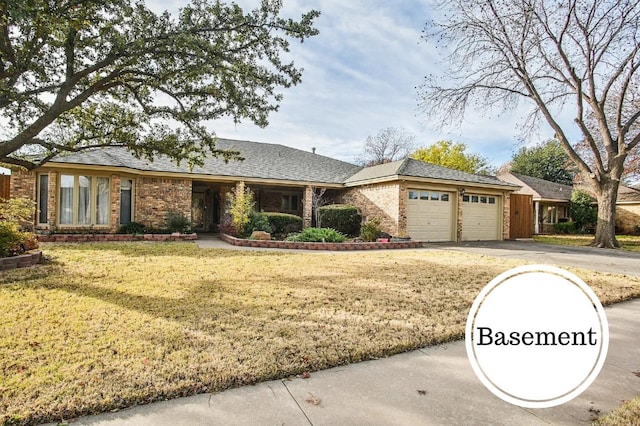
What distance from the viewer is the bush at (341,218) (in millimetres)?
15414

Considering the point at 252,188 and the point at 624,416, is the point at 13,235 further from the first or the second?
the point at 252,188

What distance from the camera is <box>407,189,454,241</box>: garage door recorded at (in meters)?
14.5

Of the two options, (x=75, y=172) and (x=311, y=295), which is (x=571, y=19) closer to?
(x=311, y=295)

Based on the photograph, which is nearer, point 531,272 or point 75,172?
point 531,272

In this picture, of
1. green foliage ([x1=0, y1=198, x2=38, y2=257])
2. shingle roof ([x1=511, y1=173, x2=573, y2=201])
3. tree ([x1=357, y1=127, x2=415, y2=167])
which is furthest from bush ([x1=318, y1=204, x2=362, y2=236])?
tree ([x1=357, y1=127, x2=415, y2=167])

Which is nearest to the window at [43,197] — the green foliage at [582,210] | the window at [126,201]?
the window at [126,201]

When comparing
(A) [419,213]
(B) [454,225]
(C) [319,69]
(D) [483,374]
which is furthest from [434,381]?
(B) [454,225]

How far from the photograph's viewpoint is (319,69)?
11.7 metres

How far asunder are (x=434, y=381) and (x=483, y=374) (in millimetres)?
388

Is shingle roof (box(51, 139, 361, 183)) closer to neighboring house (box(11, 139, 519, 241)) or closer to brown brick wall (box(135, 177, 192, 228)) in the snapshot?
neighboring house (box(11, 139, 519, 241))

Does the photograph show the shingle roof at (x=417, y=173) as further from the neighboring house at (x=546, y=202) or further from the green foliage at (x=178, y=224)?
the neighboring house at (x=546, y=202)

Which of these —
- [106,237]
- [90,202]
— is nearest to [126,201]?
[90,202]

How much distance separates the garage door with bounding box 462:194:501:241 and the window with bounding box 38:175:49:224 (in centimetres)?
1733

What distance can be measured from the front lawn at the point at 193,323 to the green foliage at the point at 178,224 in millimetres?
6263
